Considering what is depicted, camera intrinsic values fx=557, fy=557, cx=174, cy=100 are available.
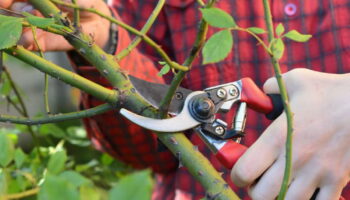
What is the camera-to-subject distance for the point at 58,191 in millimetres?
239

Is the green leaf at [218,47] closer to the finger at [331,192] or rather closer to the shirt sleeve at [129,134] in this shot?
the finger at [331,192]

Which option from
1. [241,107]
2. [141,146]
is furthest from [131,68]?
[241,107]

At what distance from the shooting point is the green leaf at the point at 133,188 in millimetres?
228

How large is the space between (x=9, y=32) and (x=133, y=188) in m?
0.25

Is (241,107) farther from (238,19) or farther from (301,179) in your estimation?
(238,19)

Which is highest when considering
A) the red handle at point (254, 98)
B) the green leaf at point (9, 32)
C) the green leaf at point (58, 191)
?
the green leaf at point (9, 32)

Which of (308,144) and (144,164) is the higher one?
(308,144)

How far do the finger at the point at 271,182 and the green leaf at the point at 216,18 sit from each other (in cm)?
33

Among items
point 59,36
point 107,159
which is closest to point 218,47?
point 59,36

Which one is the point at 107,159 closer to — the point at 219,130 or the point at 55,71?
the point at 219,130

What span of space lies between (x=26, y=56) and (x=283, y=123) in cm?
33

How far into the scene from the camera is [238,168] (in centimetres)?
68

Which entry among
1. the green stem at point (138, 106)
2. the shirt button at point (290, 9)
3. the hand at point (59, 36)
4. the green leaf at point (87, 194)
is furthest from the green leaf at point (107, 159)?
the green leaf at point (87, 194)

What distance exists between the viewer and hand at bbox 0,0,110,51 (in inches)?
32.2
